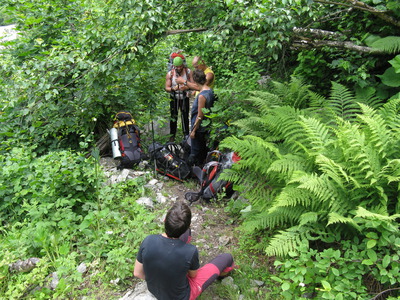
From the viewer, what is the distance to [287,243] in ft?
9.18

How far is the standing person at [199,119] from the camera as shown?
5.53 metres

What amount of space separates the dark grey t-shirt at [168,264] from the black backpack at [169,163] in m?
2.94

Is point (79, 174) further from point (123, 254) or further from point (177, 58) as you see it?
point (177, 58)

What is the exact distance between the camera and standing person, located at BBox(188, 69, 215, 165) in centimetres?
553

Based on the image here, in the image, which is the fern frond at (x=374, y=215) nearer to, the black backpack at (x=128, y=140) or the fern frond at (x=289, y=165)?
the fern frond at (x=289, y=165)

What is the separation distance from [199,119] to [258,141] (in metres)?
2.24

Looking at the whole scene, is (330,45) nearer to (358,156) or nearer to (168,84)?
(358,156)

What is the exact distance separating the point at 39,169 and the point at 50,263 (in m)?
1.61

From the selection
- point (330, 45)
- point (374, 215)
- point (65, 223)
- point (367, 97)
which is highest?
point (330, 45)

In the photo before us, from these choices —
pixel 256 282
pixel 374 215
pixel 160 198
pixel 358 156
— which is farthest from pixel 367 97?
pixel 160 198

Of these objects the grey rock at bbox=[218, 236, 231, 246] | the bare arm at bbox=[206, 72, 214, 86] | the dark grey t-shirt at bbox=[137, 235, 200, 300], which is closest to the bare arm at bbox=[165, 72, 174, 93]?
the bare arm at bbox=[206, 72, 214, 86]

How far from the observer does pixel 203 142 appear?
19.6 ft

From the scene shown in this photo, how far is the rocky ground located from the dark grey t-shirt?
0.33 meters

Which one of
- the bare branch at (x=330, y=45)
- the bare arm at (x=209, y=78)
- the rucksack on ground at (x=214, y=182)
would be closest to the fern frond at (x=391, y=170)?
the bare branch at (x=330, y=45)
